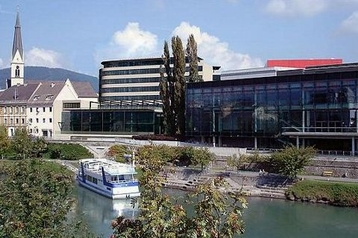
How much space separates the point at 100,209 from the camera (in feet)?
135

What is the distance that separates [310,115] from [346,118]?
3.69 meters

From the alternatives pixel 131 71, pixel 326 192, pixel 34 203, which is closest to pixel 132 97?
pixel 131 71

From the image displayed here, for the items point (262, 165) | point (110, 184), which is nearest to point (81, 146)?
point (110, 184)

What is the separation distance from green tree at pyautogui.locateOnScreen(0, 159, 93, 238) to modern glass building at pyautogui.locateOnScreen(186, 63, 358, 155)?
38.5 metres

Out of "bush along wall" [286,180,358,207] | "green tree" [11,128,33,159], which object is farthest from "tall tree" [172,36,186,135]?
"bush along wall" [286,180,358,207]

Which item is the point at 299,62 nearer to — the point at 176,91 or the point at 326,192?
the point at 176,91

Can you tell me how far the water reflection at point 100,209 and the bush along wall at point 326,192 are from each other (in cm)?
1333

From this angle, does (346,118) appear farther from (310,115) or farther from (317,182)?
(317,182)

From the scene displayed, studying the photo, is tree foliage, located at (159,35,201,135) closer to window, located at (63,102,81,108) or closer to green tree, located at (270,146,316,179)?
green tree, located at (270,146,316,179)

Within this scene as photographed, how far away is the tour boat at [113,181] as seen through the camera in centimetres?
4534

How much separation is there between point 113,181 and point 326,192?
1773 centimetres

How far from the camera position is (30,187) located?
15539mm

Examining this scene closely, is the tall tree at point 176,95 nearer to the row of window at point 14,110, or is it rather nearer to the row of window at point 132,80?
the row of window at point 14,110

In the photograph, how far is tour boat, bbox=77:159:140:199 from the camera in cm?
4534
